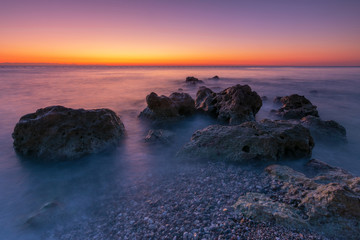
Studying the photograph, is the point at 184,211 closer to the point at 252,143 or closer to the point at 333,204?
the point at 333,204

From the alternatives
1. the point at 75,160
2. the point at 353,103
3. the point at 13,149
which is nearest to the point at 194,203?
the point at 75,160

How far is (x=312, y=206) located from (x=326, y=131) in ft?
18.3

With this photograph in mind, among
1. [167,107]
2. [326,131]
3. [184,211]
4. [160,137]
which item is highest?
[167,107]

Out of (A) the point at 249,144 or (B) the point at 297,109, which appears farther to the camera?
(B) the point at 297,109

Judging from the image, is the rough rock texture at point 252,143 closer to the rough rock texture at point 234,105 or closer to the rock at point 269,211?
the rock at point 269,211

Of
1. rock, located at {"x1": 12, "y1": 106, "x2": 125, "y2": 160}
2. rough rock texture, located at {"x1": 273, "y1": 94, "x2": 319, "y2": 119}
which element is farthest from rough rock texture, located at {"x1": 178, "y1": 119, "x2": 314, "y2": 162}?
rough rock texture, located at {"x1": 273, "y1": 94, "x2": 319, "y2": 119}

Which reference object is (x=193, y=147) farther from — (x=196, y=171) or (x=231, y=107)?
(x=231, y=107)

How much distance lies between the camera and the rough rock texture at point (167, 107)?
366 inches

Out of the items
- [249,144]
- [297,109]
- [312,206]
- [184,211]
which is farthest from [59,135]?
[297,109]

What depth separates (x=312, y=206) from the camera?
10.3 feet

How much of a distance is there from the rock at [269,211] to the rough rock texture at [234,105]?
16.6 ft

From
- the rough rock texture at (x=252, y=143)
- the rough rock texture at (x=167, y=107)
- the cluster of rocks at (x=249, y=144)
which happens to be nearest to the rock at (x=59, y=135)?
the cluster of rocks at (x=249, y=144)

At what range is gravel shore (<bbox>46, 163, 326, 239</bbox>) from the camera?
2.95 metres

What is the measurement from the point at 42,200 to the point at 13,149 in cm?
346
